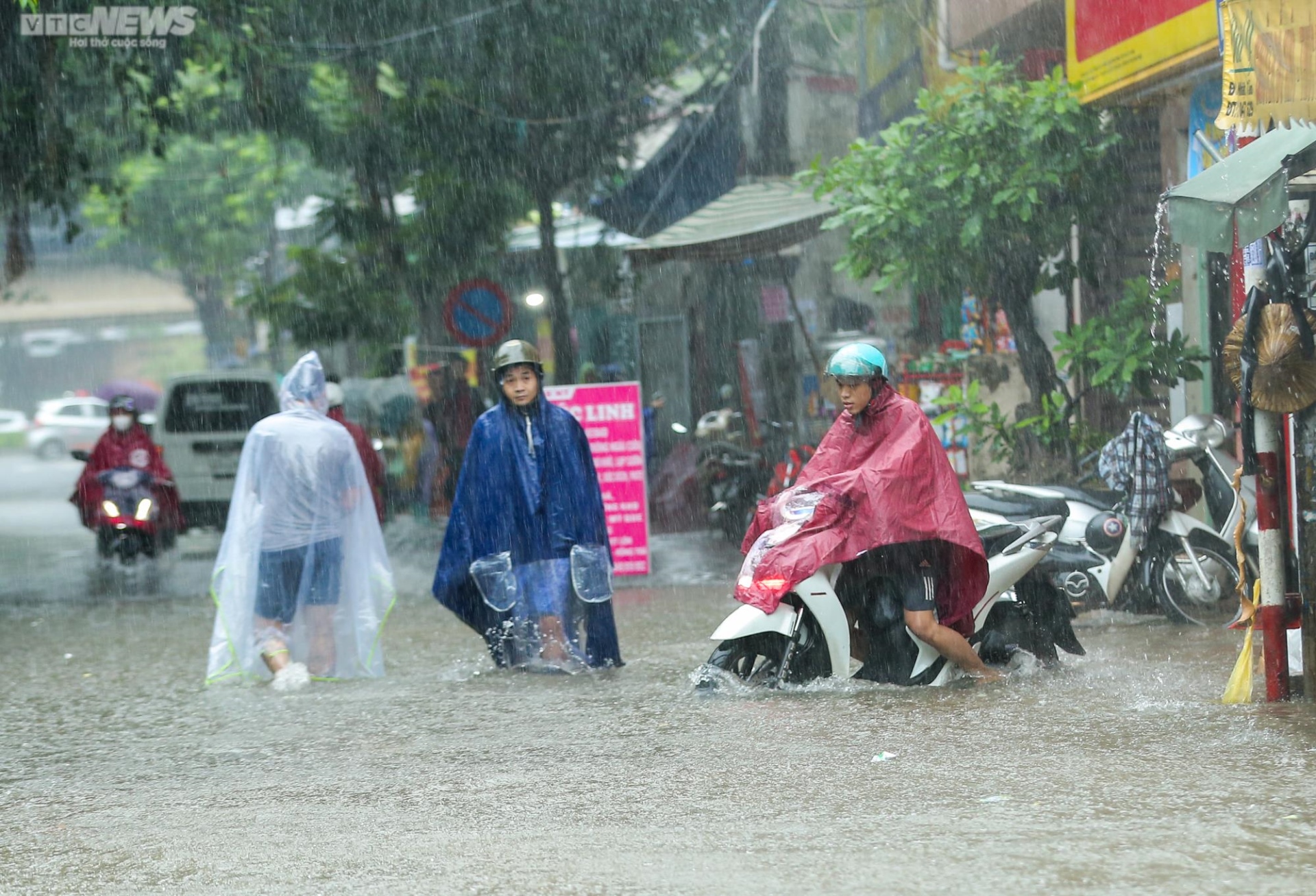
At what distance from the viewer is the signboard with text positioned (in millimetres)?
9602

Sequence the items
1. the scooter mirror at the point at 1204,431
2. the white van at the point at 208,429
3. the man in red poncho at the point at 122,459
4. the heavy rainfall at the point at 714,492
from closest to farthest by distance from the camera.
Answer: the heavy rainfall at the point at 714,492
the scooter mirror at the point at 1204,431
the man in red poncho at the point at 122,459
the white van at the point at 208,429

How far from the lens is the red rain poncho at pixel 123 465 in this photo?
1449cm

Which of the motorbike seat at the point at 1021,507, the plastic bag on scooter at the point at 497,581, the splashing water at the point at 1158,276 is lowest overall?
the plastic bag on scooter at the point at 497,581

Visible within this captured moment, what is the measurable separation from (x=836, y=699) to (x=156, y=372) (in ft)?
174

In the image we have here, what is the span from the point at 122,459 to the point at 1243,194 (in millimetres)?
10938

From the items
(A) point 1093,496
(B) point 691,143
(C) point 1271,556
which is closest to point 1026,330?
(A) point 1093,496

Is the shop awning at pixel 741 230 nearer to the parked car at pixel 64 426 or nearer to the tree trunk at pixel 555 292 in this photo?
the tree trunk at pixel 555 292

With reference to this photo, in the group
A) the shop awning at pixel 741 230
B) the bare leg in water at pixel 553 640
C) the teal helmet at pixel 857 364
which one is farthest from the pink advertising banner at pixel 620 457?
the teal helmet at pixel 857 364

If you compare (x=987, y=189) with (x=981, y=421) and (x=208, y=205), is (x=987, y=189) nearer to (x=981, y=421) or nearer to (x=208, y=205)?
(x=981, y=421)

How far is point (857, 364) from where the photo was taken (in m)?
6.82

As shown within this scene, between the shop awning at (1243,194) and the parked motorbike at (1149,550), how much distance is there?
9.49ft

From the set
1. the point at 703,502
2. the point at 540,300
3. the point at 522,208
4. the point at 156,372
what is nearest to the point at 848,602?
the point at 703,502

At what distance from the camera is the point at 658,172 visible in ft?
65.0

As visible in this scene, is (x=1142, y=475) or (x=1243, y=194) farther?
(x=1142, y=475)
